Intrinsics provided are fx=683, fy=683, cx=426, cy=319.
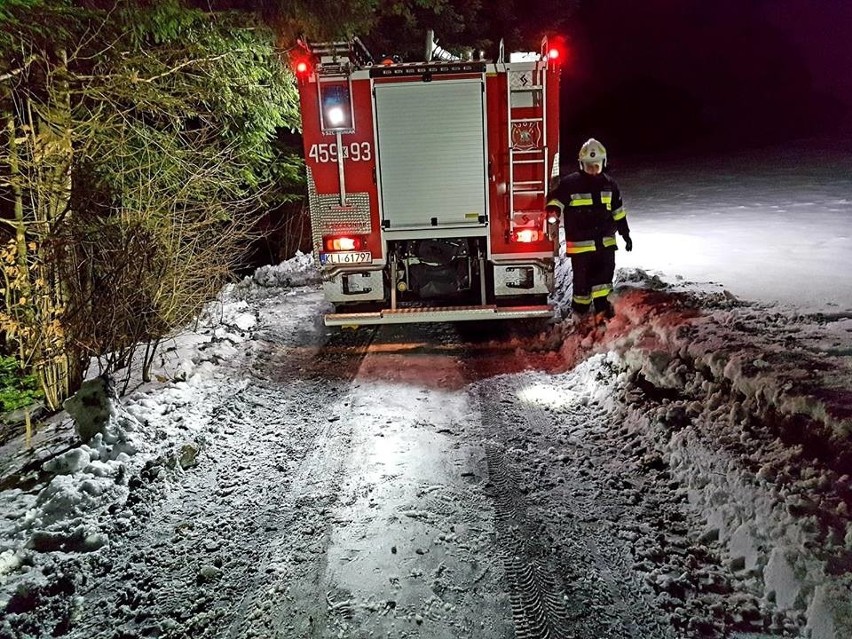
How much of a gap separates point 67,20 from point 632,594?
20.7 ft

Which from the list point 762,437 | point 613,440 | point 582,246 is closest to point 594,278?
point 582,246

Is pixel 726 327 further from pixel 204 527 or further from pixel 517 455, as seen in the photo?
pixel 204 527

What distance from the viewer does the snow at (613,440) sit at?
3492 mm

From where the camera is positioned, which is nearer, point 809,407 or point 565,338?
point 809,407

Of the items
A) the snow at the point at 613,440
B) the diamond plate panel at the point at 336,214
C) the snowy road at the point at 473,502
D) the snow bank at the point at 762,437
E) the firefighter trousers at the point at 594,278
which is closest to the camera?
the snow bank at the point at 762,437

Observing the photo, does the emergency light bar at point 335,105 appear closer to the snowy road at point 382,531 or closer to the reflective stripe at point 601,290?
the snowy road at point 382,531

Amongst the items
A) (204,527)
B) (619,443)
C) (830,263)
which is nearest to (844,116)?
(830,263)

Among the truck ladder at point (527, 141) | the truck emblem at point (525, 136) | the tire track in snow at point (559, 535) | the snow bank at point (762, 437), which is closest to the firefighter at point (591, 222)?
the truck ladder at point (527, 141)

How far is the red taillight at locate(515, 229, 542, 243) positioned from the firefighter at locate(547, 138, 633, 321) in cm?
35

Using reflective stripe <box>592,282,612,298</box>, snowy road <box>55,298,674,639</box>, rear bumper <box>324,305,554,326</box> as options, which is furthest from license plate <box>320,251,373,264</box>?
reflective stripe <box>592,282,612,298</box>

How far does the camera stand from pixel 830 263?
27.3 ft

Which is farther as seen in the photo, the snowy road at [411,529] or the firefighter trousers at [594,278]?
the firefighter trousers at [594,278]

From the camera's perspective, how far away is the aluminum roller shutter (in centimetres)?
758

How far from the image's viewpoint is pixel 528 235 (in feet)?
25.8
